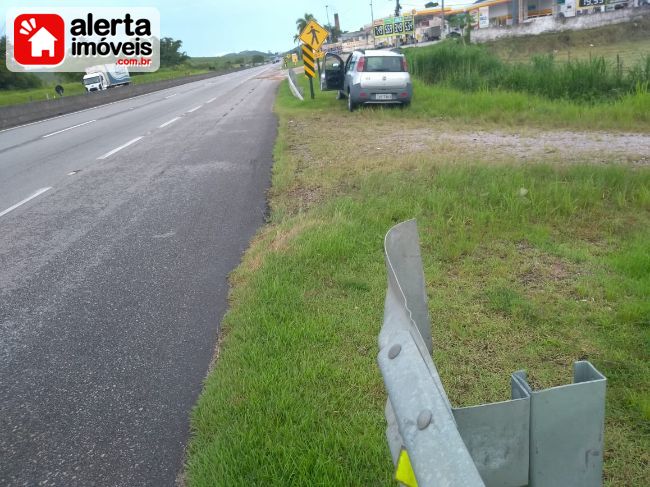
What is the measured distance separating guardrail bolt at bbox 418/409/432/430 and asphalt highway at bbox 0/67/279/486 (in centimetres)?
183

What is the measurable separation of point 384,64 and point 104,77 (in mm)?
40916

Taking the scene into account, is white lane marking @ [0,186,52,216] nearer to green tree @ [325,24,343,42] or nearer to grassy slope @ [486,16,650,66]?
grassy slope @ [486,16,650,66]

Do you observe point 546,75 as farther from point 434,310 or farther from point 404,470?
point 404,470

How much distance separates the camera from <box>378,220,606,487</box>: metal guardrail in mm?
1048

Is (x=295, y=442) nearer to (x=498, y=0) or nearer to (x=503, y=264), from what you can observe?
(x=503, y=264)

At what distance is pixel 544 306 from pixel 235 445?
2.32 metres

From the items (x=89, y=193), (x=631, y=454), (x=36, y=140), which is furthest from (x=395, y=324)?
(x=36, y=140)

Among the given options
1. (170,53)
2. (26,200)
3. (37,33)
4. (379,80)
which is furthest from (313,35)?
(170,53)

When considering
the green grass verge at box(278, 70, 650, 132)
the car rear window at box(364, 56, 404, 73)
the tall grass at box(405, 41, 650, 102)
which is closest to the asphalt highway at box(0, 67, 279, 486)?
the green grass verge at box(278, 70, 650, 132)

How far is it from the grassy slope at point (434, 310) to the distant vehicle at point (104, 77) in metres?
46.5

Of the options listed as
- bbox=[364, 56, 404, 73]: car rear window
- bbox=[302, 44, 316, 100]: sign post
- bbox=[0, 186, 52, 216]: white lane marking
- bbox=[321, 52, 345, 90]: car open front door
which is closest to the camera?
bbox=[0, 186, 52, 216]: white lane marking

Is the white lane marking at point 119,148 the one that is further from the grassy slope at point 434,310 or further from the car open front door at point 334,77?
the car open front door at point 334,77

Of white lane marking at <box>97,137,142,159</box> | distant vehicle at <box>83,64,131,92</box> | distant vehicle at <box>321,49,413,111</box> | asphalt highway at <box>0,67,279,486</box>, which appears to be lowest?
asphalt highway at <box>0,67,279,486</box>

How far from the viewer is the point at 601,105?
11664 mm
